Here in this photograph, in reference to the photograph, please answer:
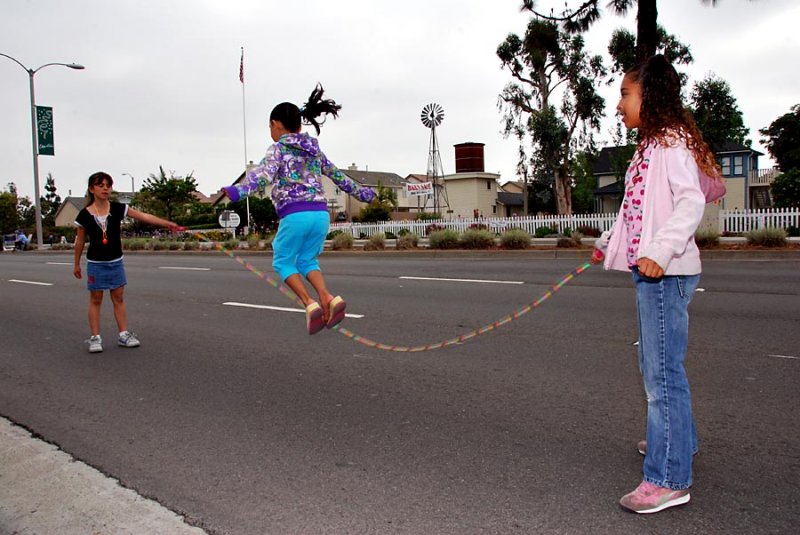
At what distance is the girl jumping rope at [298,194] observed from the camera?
4.82 m

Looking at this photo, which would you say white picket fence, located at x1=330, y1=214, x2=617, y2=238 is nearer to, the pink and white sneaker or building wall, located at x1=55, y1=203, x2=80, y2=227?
the pink and white sneaker

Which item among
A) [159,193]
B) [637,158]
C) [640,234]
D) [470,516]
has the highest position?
[159,193]

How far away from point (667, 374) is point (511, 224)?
89.7 ft

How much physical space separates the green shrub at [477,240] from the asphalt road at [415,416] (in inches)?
495

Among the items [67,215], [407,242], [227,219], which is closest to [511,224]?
[407,242]

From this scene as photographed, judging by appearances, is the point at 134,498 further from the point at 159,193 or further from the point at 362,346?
the point at 159,193

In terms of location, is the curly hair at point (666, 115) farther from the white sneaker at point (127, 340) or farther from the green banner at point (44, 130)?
the green banner at point (44, 130)

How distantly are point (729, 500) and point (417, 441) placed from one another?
1.69 metres

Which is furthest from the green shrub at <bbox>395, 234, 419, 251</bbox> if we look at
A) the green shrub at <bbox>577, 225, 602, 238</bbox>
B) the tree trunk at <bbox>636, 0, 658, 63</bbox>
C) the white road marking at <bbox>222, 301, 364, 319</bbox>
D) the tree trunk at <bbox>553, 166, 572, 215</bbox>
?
the tree trunk at <bbox>553, 166, 572, 215</bbox>

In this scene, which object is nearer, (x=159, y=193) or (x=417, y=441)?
(x=417, y=441)

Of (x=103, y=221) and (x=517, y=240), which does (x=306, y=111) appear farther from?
(x=517, y=240)

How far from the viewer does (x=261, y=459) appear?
3.72m

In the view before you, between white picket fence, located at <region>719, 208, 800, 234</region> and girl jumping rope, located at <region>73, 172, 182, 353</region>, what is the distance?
2142cm

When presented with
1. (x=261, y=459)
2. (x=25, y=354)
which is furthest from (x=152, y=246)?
(x=261, y=459)
